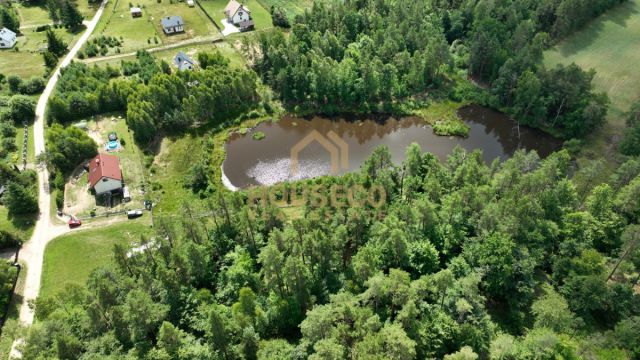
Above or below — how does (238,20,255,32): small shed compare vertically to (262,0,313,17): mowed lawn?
below

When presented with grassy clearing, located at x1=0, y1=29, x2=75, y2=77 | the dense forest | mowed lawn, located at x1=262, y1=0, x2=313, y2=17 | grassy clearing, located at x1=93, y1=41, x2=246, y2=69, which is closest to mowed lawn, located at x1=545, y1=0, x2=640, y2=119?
the dense forest

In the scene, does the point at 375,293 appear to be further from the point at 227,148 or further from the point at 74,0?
the point at 74,0

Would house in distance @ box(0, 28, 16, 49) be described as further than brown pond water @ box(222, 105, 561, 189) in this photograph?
Yes

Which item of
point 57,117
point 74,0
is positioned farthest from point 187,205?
point 74,0

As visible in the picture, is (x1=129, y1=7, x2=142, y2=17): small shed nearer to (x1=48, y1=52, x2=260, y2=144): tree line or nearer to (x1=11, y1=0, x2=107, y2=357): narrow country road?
(x1=48, y1=52, x2=260, y2=144): tree line

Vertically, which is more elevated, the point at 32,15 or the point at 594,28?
the point at 594,28

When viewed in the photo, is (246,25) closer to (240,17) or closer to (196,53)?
(240,17)

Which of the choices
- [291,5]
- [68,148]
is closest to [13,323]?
[68,148]
